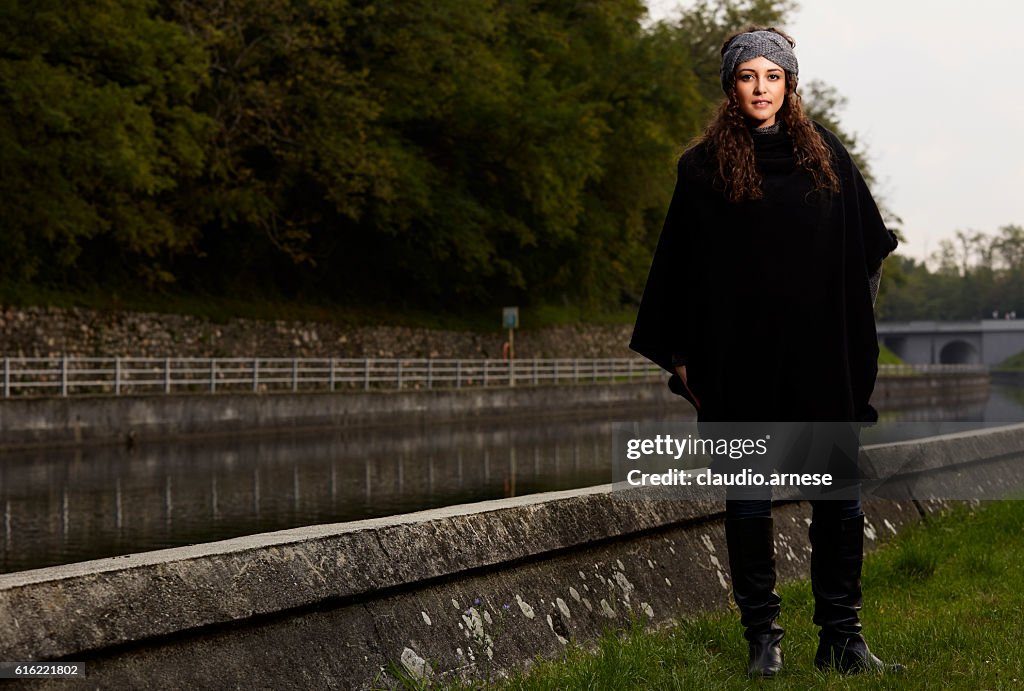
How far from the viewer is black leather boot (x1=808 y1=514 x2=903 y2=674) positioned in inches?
166

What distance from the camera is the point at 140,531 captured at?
11336mm

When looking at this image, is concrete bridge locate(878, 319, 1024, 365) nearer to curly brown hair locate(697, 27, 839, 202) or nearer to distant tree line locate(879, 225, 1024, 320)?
distant tree line locate(879, 225, 1024, 320)

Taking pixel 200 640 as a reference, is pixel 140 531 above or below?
below

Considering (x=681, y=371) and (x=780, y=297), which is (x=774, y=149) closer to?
(x=780, y=297)

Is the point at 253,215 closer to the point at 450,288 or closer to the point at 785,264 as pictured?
the point at 450,288

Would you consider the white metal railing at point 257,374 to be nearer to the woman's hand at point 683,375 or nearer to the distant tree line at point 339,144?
the distant tree line at point 339,144

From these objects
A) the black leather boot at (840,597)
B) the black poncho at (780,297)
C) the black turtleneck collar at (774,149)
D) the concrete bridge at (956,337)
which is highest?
the black turtleneck collar at (774,149)

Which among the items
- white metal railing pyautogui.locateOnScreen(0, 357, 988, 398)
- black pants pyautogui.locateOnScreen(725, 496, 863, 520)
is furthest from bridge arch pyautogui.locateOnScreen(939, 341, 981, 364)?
black pants pyautogui.locateOnScreen(725, 496, 863, 520)

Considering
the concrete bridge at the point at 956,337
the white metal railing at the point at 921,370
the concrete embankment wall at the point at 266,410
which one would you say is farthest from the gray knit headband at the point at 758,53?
the concrete bridge at the point at 956,337

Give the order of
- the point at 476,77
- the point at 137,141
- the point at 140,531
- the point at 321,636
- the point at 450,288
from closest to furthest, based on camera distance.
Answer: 1. the point at 321,636
2. the point at 140,531
3. the point at 137,141
4. the point at 476,77
5. the point at 450,288

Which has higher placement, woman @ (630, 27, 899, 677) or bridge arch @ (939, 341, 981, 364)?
woman @ (630, 27, 899, 677)

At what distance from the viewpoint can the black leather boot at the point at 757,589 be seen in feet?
14.0

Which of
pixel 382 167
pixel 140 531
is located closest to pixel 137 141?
pixel 382 167

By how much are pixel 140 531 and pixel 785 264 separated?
831 centimetres
